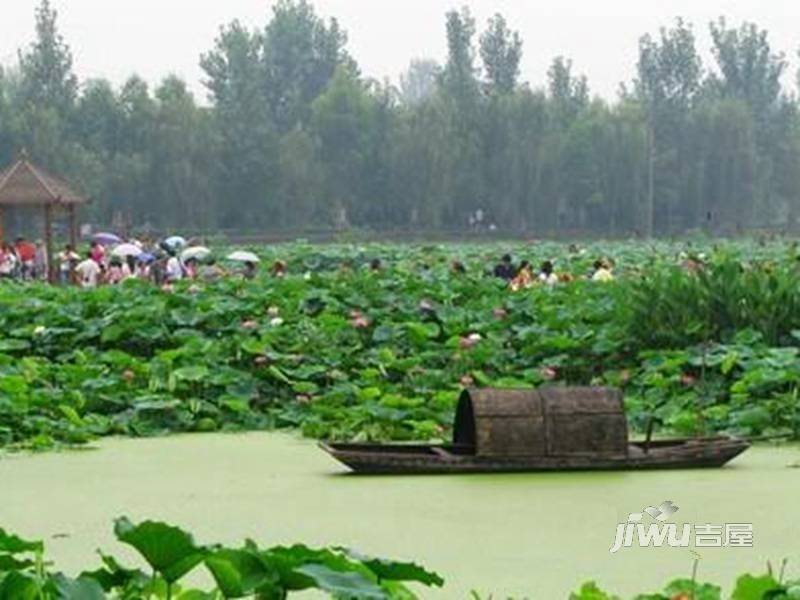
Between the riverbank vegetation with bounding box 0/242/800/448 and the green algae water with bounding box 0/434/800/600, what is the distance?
766mm

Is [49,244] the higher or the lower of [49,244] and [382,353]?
the higher

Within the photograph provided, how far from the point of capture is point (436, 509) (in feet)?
18.9

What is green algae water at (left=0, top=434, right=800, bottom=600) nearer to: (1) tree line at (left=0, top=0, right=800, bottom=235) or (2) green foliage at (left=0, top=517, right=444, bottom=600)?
(2) green foliage at (left=0, top=517, right=444, bottom=600)

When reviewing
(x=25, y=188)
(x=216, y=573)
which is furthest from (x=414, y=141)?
(x=216, y=573)

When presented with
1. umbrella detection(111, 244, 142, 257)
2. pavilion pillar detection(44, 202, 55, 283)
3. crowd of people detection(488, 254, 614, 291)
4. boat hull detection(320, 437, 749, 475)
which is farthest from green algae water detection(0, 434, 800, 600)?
pavilion pillar detection(44, 202, 55, 283)

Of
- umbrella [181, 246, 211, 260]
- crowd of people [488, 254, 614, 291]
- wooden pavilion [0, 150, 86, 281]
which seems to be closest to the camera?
crowd of people [488, 254, 614, 291]

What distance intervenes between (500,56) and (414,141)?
7.93m

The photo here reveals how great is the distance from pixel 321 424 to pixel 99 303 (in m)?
2.90

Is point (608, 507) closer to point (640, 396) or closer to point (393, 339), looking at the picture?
point (640, 396)

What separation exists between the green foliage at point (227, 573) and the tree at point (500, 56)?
157ft

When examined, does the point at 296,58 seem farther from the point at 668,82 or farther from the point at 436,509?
the point at 436,509

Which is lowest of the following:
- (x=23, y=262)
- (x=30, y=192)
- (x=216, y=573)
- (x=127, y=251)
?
(x=216, y=573)

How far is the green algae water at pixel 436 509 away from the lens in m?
4.62

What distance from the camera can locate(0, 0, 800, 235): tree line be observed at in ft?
135
